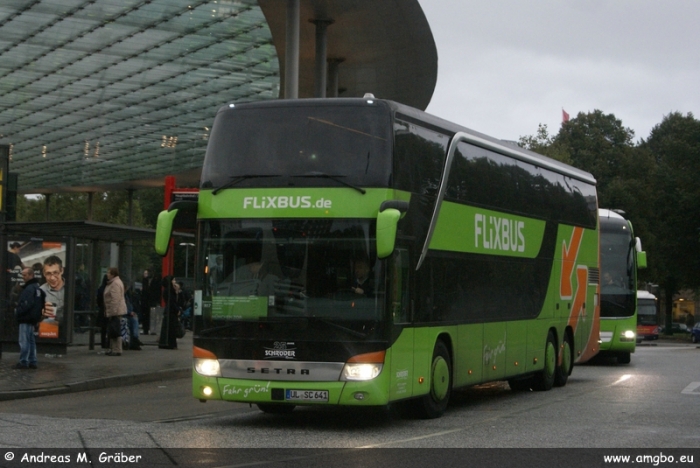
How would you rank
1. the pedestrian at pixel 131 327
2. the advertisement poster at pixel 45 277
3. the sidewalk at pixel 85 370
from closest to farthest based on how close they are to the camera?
the sidewalk at pixel 85 370 → the advertisement poster at pixel 45 277 → the pedestrian at pixel 131 327

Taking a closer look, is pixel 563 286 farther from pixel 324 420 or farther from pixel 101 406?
pixel 101 406

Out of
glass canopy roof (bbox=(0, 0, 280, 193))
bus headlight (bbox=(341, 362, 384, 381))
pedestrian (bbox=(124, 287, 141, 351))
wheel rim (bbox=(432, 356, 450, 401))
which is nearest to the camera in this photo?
bus headlight (bbox=(341, 362, 384, 381))

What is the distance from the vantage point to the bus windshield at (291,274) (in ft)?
41.0

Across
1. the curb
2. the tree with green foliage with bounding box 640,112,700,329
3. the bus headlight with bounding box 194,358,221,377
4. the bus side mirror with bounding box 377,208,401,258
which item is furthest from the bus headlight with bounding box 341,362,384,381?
the tree with green foliage with bounding box 640,112,700,329

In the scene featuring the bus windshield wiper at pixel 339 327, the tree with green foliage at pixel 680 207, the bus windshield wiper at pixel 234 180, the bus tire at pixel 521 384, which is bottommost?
the bus tire at pixel 521 384

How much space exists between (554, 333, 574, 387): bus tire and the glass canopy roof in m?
12.3

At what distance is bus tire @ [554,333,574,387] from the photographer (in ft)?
65.7

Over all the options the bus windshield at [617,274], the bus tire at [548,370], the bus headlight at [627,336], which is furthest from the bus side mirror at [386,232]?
the bus headlight at [627,336]

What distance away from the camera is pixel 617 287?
2767cm

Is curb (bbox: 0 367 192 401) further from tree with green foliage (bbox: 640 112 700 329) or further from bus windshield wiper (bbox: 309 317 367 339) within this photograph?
tree with green foliage (bbox: 640 112 700 329)

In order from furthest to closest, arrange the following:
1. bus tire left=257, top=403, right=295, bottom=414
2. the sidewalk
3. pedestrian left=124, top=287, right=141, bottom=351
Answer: pedestrian left=124, top=287, right=141, bottom=351, the sidewalk, bus tire left=257, top=403, right=295, bottom=414

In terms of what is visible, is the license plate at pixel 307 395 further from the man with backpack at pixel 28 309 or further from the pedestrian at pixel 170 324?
the pedestrian at pixel 170 324

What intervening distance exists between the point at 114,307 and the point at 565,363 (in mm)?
9769

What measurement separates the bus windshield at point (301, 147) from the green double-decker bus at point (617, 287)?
15.9m
